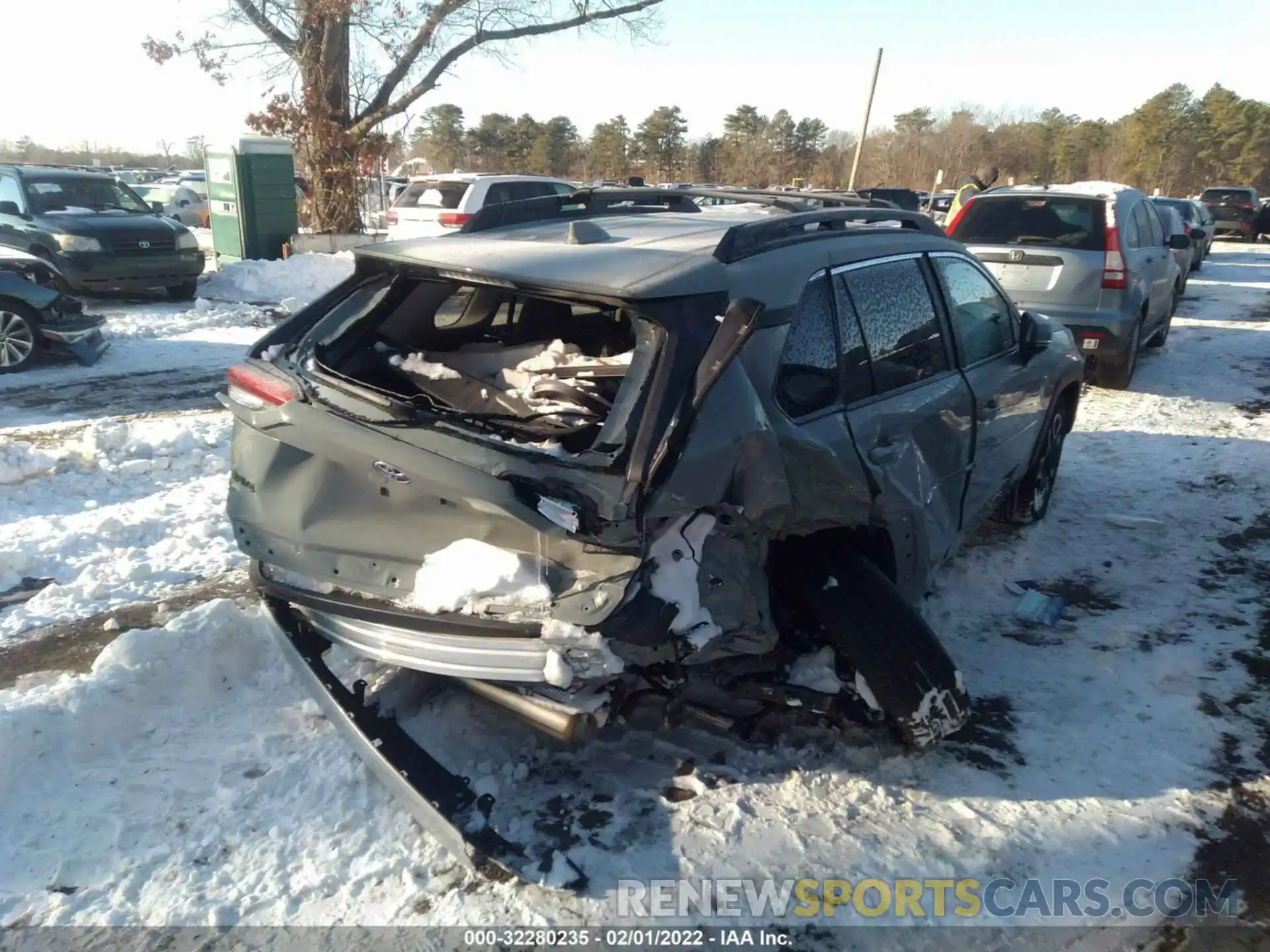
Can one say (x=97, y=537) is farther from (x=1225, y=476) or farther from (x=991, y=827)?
(x=1225, y=476)

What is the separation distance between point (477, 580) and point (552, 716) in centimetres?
48

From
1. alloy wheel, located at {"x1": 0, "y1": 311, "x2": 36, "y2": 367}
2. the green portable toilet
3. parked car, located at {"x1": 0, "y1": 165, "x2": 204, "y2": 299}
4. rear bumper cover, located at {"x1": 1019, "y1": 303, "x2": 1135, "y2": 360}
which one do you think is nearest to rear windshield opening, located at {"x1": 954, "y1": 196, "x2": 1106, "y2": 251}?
rear bumper cover, located at {"x1": 1019, "y1": 303, "x2": 1135, "y2": 360}

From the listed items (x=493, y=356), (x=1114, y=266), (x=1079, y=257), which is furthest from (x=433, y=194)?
(x=493, y=356)

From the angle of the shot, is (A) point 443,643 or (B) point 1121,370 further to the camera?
(B) point 1121,370

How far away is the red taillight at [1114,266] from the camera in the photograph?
8.76 metres

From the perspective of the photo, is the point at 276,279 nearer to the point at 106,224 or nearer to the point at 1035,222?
the point at 106,224

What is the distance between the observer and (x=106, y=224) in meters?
12.3

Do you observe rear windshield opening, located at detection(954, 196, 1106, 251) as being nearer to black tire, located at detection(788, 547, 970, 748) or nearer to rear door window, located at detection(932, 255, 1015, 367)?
rear door window, located at detection(932, 255, 1015, 367)

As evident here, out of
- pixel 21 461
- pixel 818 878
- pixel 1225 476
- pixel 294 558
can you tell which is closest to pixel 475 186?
pixel 21 461

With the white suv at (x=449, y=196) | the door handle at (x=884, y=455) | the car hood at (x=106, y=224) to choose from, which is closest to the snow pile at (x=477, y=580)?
the door handle at (x=884, y=455)

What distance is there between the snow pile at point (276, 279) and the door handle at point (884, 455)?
493 inches

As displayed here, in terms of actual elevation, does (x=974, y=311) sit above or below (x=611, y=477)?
above

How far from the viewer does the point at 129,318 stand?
475 inches

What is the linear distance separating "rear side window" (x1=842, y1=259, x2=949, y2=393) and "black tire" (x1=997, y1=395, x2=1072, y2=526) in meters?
1.68
